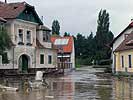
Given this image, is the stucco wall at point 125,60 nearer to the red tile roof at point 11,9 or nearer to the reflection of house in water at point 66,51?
the red tile roof at point 11,9

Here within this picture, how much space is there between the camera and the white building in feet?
179

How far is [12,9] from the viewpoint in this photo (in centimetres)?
5694

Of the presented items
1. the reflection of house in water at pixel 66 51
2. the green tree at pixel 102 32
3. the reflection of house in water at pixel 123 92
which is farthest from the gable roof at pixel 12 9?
the green tree at pixel 102 32

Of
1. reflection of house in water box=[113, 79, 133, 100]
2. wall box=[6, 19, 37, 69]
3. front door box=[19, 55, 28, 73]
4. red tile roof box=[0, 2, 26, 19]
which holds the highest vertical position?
red tile roof box=[0, 2, 26, 19]

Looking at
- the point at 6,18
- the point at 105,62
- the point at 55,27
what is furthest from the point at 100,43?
the point at 6,18

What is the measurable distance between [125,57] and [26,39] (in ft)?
44.0

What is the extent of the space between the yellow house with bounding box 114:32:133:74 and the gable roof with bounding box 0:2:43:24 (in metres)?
12.9

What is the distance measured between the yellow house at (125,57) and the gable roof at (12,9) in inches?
509

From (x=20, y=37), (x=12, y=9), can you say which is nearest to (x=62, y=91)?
(x=20, y=37)

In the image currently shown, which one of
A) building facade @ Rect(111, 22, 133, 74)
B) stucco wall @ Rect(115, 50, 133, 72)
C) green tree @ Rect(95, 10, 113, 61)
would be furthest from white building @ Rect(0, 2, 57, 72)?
green tree @ Rect(95, 10, 113, 61)

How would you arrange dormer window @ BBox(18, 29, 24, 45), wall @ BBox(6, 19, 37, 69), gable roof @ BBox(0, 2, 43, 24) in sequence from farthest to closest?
dormer window @ BBox(18, 29, 24, 45) → gable roof @ BBox(0, 2, 43, 24) → wall @ BBox(6, 19, 37, 69)

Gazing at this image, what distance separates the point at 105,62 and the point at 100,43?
21.2 metres

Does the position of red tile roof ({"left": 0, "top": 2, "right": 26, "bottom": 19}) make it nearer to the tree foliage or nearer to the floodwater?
the floodwater

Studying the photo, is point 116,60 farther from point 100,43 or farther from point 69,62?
point 100,43
